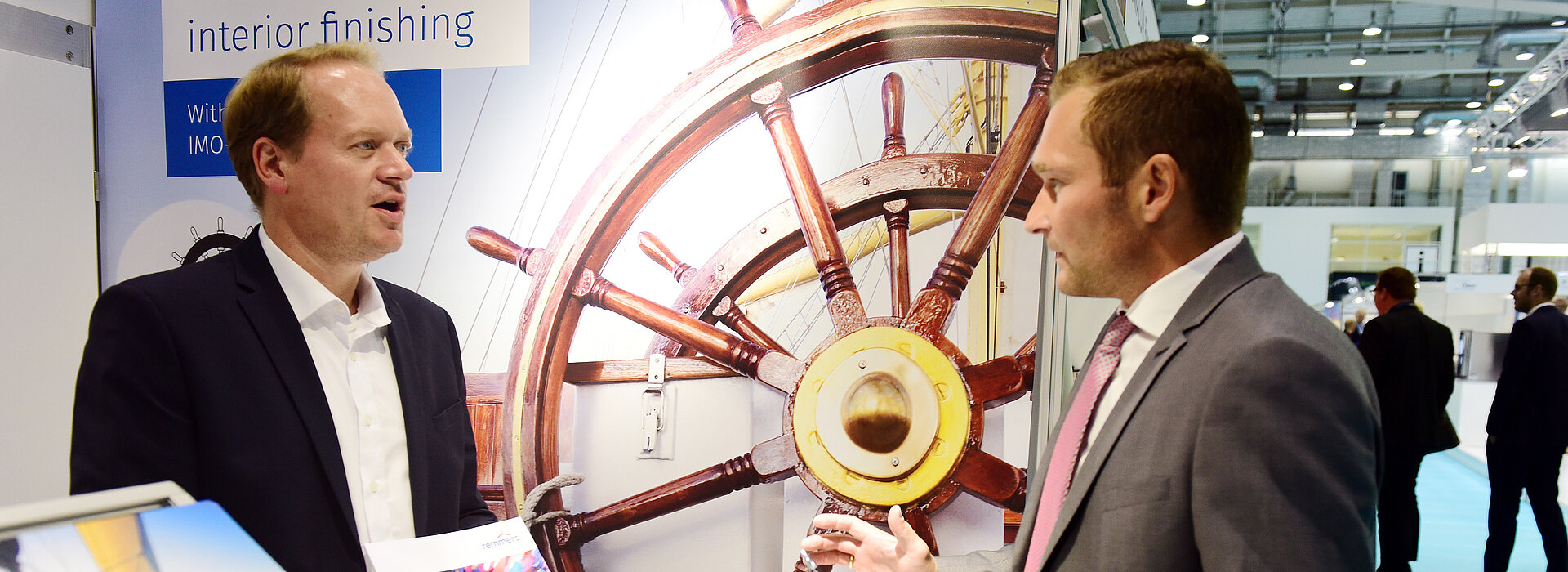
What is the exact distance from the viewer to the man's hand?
1.27 m

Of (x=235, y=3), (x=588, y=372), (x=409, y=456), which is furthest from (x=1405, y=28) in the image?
(x=235, y=3)

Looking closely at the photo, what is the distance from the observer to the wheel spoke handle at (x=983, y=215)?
6.82 ft

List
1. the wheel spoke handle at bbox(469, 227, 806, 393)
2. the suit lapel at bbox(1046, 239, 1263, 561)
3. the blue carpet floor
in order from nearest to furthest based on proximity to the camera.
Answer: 1. the suit lapel at bbox(1046, 239, 1263, 561)
2. the wheel spoke handle at bbox(469, 227, 806, 393)
3. the blue carpet floor

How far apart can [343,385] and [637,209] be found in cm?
98

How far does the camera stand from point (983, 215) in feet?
6.90

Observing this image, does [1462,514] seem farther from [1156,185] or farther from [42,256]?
[42,256]

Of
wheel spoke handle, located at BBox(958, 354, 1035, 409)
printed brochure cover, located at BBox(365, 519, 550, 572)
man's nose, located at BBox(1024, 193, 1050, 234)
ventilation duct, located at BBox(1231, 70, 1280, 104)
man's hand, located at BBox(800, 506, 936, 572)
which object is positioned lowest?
man's hand, located at BBox(800, 506, 936, 572)

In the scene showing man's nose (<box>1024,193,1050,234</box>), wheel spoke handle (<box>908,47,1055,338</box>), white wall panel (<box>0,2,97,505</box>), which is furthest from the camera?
white wall panel (<box>0,2,97,505</box>)

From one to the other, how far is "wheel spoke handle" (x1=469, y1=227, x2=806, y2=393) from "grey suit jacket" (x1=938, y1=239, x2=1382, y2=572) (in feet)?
4.23

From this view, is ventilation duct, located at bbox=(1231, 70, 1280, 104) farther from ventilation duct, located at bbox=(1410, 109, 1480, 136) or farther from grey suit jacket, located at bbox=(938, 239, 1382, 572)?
grey suit jacket, located at bbox=(938, 239, 1382, 572)

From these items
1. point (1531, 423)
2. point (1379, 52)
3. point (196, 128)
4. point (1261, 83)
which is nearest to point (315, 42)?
point (196, 128)

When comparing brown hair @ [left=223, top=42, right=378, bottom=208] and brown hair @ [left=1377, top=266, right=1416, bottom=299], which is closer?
brown hair @ [left=223, top=42, right=378, bottom=208]

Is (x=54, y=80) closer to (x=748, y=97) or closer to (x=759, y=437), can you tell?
(x=748, y=97)

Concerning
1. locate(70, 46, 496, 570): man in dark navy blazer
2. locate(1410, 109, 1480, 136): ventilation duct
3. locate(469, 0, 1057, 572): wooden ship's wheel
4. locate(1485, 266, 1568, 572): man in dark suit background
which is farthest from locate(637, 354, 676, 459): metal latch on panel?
locate(1485, 266, 1568, 572): man in dark suit background
